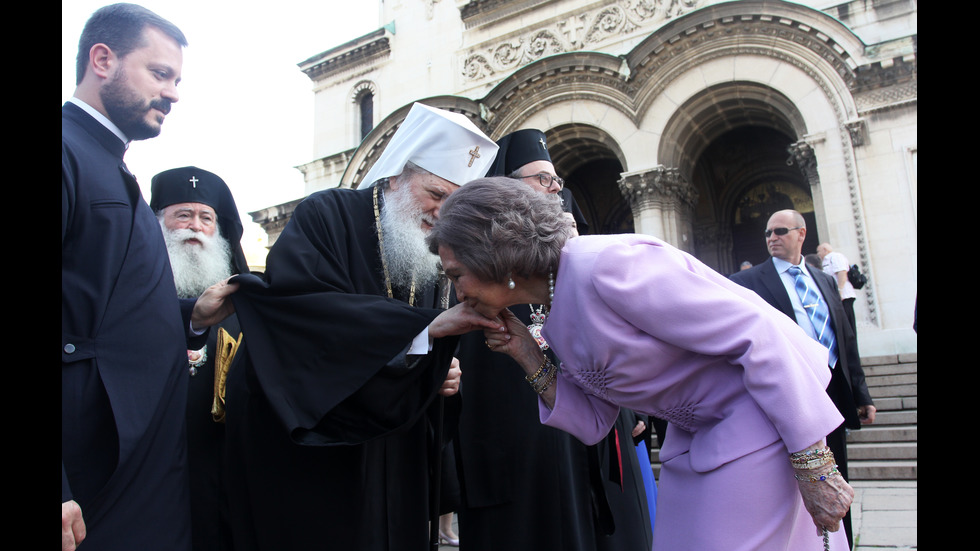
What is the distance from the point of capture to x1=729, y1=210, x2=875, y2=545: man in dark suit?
166 inches

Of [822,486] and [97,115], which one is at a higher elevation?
[97,115]

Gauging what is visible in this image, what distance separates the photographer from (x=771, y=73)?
1112 centimetres

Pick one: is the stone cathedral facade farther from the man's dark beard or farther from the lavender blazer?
the man's dark beard

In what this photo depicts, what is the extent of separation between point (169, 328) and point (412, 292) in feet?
3.50

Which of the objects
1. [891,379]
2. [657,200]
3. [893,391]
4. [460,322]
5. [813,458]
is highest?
[657,200]

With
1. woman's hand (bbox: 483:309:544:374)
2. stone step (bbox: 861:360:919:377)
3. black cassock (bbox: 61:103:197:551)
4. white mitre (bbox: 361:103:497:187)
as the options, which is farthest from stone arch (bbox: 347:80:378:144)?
woman's hand (bbox: 483:309:544:374)

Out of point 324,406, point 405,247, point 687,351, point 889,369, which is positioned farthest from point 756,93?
point 324,406

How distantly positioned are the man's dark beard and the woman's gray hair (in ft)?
3.55

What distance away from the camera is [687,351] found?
5.90ft

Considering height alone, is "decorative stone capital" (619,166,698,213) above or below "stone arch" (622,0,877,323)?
below

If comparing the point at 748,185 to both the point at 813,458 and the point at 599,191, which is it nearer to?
the point at 599,191

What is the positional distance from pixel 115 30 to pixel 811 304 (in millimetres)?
4397

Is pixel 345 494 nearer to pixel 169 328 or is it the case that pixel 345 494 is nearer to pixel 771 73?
pixel 169 328

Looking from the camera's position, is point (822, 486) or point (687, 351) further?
point (687, 351)
